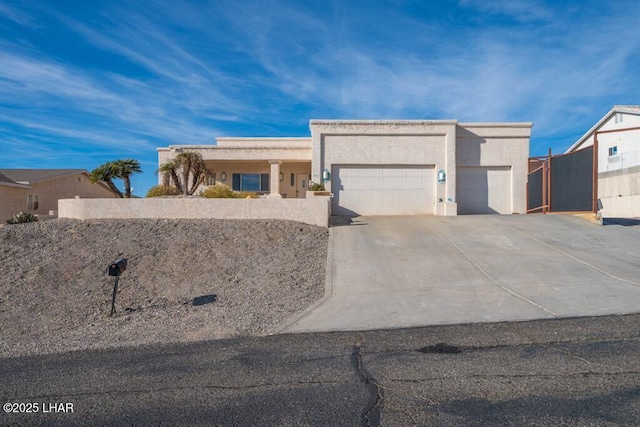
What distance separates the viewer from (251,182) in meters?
24.7

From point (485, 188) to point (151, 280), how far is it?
16381 millimetres

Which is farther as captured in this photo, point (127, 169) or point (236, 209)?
point (127, 169)

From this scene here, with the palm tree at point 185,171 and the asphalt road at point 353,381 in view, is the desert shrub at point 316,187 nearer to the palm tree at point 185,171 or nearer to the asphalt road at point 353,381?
the palm tree at point 185,171

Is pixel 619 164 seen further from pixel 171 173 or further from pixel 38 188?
pixel 38 188

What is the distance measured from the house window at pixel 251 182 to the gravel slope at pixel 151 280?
859cm

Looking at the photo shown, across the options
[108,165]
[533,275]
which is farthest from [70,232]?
[533,275]

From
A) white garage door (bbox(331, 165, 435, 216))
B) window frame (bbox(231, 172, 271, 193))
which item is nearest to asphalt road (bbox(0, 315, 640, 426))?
white garage door (bbox(331, 165, 435, 216))

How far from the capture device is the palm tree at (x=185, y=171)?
21.0m

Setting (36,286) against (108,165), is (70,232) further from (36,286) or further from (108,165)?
(108,165)

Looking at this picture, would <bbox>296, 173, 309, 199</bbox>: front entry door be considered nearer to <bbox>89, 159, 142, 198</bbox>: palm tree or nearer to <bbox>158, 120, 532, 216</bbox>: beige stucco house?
<bbox>158, 120, 532, 216</bbox>: beige stucco house

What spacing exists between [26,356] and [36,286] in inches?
238

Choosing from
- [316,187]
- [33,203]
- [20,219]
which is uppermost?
[316,187]

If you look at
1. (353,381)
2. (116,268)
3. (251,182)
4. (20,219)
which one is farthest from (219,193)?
(353,381)

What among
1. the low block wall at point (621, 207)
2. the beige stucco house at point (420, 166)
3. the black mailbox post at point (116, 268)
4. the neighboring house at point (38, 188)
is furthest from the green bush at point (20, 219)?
the low block wall at point (621, 207)
